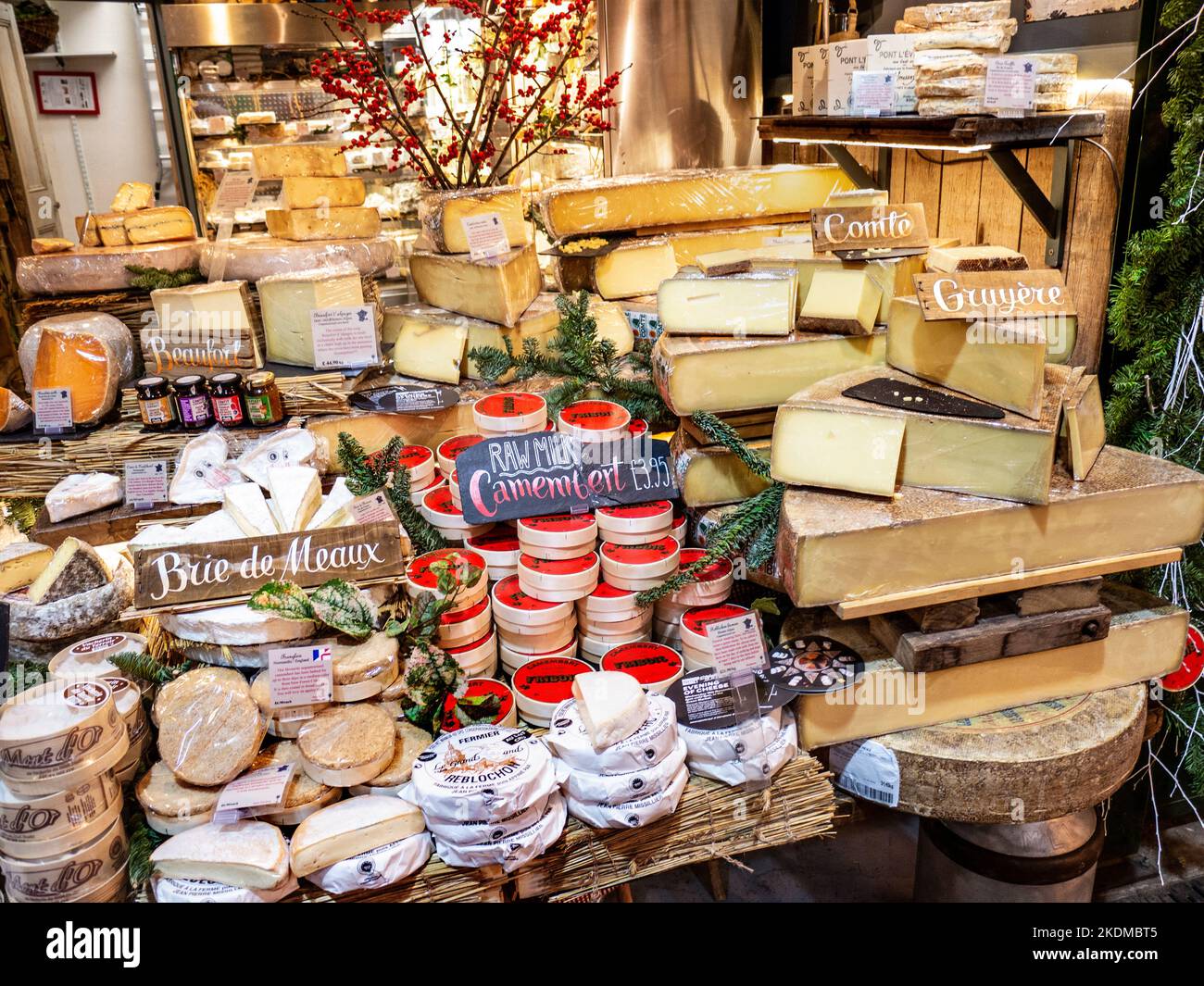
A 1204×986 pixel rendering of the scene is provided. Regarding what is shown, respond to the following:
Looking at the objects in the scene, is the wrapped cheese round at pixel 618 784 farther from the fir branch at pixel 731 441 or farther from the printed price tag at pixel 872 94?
the printed price tag at pixel 872 94

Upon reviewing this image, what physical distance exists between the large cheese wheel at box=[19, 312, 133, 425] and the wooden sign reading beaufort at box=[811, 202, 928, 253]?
2019 mm

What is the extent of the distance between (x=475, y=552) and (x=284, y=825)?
2.26ft

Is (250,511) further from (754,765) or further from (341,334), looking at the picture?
(754,765)

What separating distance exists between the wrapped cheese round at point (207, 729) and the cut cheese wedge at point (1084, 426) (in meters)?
1.52

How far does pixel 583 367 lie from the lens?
2.34 m

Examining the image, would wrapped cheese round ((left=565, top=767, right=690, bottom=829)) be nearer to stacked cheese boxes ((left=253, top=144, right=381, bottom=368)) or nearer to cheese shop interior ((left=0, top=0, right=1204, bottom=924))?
cheese shop interior ((left=0, top=0, right=1204, bottom=924))

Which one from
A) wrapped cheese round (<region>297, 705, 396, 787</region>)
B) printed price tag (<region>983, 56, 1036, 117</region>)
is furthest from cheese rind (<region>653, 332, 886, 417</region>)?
wrapped cheese round (<region>297, 705, 396, 787</region>)

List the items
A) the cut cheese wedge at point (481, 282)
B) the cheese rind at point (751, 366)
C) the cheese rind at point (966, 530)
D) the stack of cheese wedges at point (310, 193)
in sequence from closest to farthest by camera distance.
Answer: the cheese rind at point (966, 530) < the cheese rind at point (751, 366) < the cut cheese wedge at point (481, 282) < the stack of cheese wedges at point (310, 193)

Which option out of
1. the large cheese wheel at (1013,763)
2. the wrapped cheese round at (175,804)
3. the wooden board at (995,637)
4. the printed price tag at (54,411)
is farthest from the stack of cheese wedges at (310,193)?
the large cheese wheel at (1013,763)

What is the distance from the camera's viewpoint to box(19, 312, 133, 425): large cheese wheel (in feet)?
8.11

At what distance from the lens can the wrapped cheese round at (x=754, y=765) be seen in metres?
1.55

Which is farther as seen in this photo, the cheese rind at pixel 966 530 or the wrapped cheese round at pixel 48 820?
the cheese rind at pixel 966 530

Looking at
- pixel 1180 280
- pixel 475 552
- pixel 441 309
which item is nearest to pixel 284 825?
pixel 475 552
